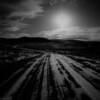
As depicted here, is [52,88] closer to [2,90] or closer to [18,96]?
[18,96]

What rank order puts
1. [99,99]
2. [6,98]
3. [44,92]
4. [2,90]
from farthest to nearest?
1. [2,90]
2. [44,92]
3. [6,98]
4. [99,99]

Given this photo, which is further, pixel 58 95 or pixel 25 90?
pixel 25 90

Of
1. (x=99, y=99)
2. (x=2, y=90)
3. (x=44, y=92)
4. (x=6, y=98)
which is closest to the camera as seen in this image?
(x=99, y=99)

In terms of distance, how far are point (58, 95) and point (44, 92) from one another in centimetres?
59

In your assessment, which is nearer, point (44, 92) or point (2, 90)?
point (44, 92)

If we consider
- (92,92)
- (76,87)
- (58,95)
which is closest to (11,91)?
(58,95)

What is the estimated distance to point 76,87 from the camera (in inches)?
156

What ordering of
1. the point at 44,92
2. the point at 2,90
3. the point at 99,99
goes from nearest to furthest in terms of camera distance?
the point at 99,99 → the point at 44,92 → the point at 2,90

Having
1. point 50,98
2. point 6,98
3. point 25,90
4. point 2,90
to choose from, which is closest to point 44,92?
point 50,98

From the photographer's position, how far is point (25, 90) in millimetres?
3758

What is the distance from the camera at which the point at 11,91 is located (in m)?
3.73

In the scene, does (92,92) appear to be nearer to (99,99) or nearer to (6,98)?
(99,99)

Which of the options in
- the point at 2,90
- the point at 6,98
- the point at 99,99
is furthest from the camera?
the point at 2,90

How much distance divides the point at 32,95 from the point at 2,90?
149cm
